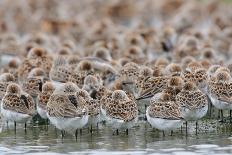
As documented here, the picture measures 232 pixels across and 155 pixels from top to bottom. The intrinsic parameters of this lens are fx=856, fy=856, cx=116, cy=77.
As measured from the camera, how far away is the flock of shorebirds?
13.2m

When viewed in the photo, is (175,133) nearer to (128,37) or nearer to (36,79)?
(36,79)

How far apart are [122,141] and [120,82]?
9.16 ft

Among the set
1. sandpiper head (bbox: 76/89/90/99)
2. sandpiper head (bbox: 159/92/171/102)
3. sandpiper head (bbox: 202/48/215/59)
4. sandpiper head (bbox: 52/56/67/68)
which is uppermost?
sandpiper head (bbox: 202/48/215/59)

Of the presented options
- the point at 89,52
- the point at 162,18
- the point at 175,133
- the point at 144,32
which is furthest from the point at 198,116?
the point at 162,18

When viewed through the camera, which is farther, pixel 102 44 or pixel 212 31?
pixel 212 31

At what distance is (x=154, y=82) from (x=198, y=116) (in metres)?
1.46

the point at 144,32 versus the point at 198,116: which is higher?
the point at 144,32

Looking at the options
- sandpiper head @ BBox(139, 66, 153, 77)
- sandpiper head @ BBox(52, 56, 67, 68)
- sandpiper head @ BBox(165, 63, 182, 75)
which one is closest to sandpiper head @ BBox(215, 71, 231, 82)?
sandpiper head @ BBox(139, 66, 153, 77)

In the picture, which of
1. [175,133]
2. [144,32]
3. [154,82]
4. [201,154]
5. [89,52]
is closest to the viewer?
[201,154]

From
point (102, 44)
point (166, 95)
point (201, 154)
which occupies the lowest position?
point (201, 154)

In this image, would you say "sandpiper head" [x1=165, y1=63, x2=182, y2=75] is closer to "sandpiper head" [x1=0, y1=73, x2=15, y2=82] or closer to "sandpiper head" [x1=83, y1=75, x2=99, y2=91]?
"sandpiper head" [x1=83, y1=75, x2=99, y2=91]

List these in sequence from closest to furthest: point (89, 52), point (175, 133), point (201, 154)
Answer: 1. point (201, 154)
2. point (175, 133)
3. point (89, 52)

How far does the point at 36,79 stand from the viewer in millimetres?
15594

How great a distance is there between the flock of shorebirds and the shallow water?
21 centimetres
